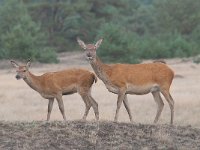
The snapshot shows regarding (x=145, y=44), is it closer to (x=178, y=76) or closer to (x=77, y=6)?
(x=77, y=6)

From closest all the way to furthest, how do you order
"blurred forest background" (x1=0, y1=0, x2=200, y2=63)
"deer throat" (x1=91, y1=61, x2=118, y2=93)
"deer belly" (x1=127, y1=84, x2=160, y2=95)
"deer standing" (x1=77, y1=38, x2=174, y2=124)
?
"deer standing" (x1=77, y1=38, x2=174, y2=124) < "deer throat" (x1=91, y1=61, x2=118, y2=93) < "deer belly" (x1=127, y1=84, x2=160, y2=95) < "blurred forest background" (x1=0, y1=0, x2=200, y2=63)

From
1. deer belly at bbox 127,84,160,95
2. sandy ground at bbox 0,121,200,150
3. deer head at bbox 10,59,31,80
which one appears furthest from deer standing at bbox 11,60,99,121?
sandy ground at bbox 0,121,200,150

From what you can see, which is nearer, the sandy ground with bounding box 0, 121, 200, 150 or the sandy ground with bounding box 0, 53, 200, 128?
the sandy ground with bounding box 0, 121, 200, 150

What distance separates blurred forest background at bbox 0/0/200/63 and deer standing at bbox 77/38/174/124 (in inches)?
1646

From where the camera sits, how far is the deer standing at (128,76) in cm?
1412

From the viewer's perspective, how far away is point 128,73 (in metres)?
14.5

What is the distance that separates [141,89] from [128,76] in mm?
482

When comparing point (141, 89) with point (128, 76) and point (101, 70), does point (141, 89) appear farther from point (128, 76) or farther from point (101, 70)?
point (101, 70)

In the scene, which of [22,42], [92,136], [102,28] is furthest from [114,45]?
[92,136]

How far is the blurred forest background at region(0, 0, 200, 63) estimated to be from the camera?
192ft

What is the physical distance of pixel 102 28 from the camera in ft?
197

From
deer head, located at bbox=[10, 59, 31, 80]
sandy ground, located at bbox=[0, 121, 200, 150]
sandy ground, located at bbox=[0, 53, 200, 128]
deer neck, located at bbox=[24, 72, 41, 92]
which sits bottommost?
sandy ground, located at bbox=[0, 53, 200, 128]

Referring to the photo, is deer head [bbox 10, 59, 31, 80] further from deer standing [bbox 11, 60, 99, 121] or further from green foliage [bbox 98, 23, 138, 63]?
green foliage [bbox 98, 23, 138, 63]

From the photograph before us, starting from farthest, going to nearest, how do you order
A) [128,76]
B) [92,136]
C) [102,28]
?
[102,28] < [128,76] < [92,136]
